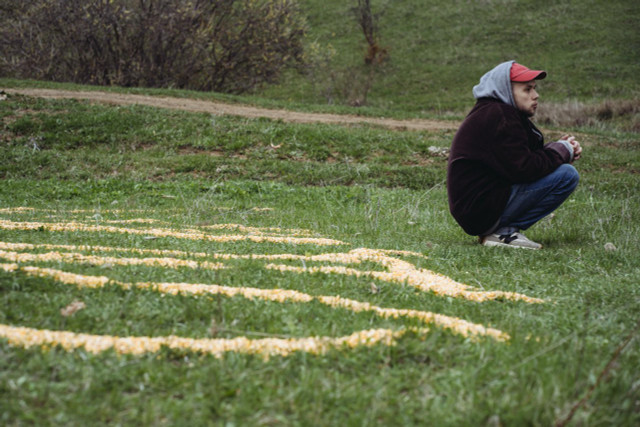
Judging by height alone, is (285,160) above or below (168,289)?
below

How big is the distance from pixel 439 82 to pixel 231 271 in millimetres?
25654

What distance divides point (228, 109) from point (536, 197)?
493 inches

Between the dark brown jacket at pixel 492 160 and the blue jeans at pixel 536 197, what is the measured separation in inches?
2.9

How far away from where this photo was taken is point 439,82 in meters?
27.0

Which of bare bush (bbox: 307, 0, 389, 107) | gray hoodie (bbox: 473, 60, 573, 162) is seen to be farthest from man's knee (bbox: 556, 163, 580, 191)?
bare bush (bbox: 307, 0, 389, 107)

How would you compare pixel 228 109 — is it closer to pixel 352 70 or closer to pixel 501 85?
pixel 501 85

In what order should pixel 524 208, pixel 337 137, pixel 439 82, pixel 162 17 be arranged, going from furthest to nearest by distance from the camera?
pixel 439 82
pixel 162 17
pixel 337 137
pixel 524 208

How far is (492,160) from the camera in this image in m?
4.66

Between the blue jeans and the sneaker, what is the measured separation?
7 cm

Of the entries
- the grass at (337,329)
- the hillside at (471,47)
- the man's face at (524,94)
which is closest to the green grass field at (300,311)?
the grass at (337,329)

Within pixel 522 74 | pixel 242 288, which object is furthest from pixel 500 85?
pixel 242 288

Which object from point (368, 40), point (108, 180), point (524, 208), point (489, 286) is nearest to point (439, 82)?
point (368, 40)

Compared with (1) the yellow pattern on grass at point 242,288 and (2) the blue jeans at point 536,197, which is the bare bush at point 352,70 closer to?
(2) the blue jeans at point 536,197

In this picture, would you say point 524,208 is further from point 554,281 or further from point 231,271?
point 231,271
